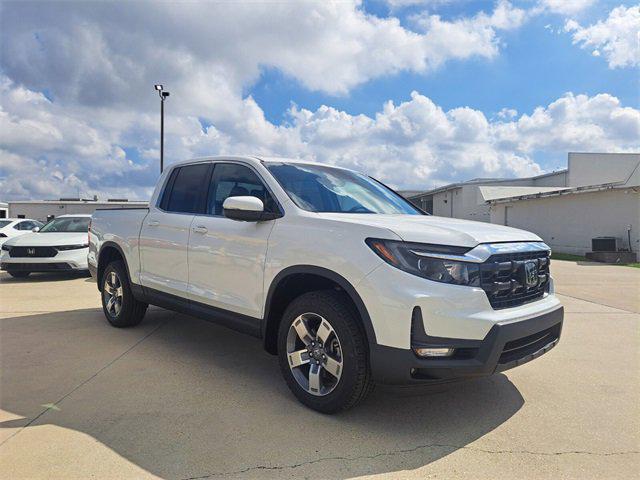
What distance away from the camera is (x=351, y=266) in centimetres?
290

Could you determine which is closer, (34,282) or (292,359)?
(292,359)

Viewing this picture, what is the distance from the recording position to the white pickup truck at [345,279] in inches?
106

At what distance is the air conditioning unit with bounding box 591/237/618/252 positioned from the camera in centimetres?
1738

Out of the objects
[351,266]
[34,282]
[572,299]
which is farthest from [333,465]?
[34,282]

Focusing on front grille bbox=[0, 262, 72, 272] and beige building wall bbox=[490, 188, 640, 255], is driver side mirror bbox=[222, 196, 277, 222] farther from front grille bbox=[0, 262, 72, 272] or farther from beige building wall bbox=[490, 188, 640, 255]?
beige building wall bbox=[490, 188, 640, 255]

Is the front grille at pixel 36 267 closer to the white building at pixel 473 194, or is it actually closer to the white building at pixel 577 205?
the white building at pixel 577 205

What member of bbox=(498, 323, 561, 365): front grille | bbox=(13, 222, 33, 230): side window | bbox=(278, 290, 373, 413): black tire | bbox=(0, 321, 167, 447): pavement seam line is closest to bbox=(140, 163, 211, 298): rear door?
bbox=(0, 321, 167, 447): pavement seam line

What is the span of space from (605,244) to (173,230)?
58.9ft

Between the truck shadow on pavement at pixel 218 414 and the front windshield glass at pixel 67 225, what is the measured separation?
6.88 metres

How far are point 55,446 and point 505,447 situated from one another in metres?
2.69

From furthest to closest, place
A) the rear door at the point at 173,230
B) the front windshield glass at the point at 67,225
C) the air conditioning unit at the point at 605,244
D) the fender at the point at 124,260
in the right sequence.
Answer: the air conditioning unit at the point at 605,244 < the front windshield glass at the point at 67,225 < the fender at the point at 124,260 < the rear door at the point at 173,230

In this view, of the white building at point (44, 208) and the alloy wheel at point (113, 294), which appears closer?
the alloy wheel at point (113, 294)

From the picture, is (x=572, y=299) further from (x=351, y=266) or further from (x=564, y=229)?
(x=564, y=229)

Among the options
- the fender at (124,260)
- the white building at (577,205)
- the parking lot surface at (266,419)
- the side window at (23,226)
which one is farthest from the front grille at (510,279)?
the white building at (577,205)
